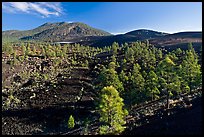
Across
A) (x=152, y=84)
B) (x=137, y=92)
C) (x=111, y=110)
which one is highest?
(x=152, y=84)

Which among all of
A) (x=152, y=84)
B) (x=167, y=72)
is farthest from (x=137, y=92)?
(x=167, y=72)

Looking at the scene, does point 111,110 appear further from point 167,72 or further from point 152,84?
point 152,84

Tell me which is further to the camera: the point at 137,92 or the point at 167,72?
the point at 137,92

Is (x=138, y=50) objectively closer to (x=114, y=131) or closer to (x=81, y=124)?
(x=81, y=124)

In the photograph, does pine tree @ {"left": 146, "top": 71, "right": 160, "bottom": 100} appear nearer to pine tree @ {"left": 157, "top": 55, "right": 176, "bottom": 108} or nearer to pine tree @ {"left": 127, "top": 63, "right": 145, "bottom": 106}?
pine tree @ {"left": 127, "top": 63, "right": 145, "bottom": 106}

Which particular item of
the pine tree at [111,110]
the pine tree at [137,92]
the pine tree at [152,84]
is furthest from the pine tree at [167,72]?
the pine tree at [111,110]

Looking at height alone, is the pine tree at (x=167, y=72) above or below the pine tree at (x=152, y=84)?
above

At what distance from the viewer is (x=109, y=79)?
50500 mm

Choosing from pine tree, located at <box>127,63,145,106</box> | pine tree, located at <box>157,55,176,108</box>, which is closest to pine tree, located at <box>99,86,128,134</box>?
pine tree, located at <box>157,55,176,108</box>

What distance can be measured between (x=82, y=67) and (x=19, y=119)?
5862 cm

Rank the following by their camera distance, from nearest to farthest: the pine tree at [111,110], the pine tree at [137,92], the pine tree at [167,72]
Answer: the pine tree at [111,110] < the pine tree at [167,72] < the pine tree at [137,92]

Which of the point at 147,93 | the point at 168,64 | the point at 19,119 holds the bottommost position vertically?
the point at 19,119

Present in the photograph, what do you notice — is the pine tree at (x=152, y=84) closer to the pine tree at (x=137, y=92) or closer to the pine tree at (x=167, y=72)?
the pine tree at (x=137, y=92)

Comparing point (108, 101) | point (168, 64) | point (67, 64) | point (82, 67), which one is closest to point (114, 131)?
point (108, 101)
